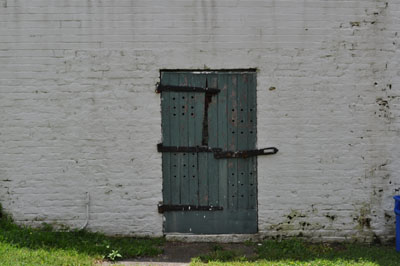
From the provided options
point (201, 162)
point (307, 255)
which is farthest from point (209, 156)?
point (307, 255)

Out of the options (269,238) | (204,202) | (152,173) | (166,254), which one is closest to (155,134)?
(152,173)

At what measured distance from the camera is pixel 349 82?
697cm

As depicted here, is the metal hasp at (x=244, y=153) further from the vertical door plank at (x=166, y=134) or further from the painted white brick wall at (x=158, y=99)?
the vertical door plank at (x=166, y=134)

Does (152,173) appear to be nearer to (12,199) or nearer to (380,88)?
(12,199)

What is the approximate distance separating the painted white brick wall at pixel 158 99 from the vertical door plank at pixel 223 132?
0.86 feet

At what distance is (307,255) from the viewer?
21.3 ft

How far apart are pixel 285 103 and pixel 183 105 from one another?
1.42 metres

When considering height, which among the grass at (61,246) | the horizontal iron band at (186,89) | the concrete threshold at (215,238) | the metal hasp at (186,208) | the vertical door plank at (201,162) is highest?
the horizontal iron band at (186,89)

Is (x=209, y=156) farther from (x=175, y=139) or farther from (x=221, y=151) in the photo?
(x=175, y=139)

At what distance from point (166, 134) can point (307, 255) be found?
2.49 m

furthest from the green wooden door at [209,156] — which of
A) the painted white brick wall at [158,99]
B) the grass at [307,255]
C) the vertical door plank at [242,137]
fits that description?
the grass at [307,255]

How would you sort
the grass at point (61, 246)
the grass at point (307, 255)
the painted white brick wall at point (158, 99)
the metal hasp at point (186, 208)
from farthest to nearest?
1. the metal hasp at point (186, 208)
2. the painted white brick wall at point (158, 99)
3. the grass at point (307, 255)
4. the grass at point (61, 246)

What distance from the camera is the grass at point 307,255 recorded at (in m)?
6.18

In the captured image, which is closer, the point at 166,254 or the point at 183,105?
the point at 166,254
